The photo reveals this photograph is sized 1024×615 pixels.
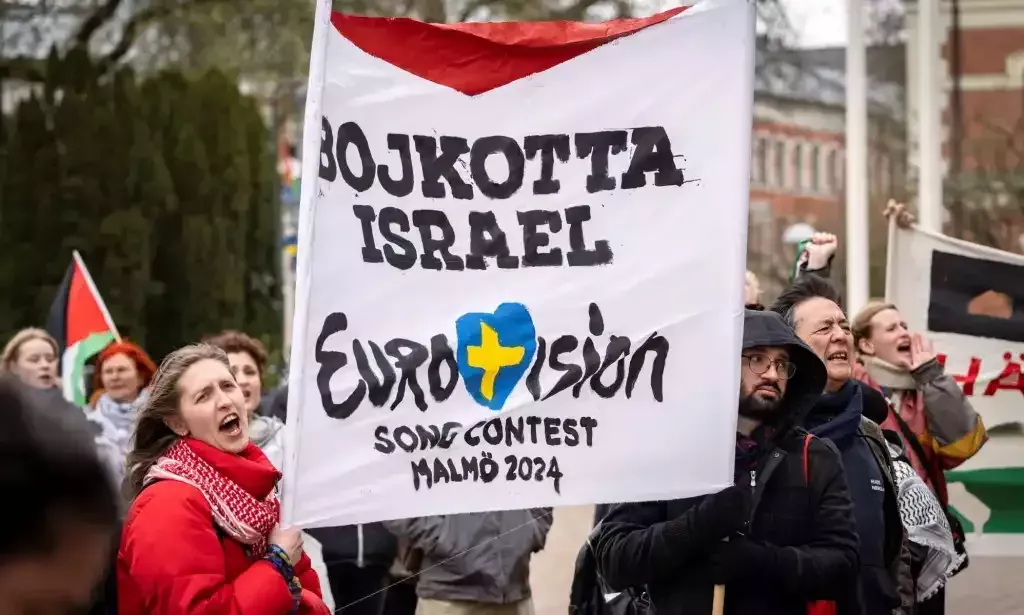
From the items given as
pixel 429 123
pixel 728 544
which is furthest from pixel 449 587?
pixel 429 123

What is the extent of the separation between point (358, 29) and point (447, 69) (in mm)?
243

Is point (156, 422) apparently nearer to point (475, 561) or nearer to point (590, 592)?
point (590, 592)

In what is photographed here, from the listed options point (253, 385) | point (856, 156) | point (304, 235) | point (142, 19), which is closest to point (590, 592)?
point (304, 235)

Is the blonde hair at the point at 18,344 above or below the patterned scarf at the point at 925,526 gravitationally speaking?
above

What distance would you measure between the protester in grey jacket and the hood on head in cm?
199

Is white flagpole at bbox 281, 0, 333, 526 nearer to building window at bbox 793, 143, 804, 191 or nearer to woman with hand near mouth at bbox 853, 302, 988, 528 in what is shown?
woman with hand near mouth at bbox 853, 302, 988, 528

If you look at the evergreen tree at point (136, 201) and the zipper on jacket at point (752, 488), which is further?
the evergreen tree at point (136, 201)

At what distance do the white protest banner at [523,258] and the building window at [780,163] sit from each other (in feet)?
62.6

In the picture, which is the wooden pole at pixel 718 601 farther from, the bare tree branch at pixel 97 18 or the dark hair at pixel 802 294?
the bare tree branch at pixel 97 18

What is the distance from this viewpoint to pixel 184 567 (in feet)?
11.5

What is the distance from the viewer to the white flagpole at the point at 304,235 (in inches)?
137

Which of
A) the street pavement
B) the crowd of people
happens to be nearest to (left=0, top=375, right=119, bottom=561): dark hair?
the crowd of people

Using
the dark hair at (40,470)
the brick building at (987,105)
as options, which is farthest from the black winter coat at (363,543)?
the brick building at (987,105)

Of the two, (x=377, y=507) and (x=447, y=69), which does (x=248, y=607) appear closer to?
(x=377, y=507)
